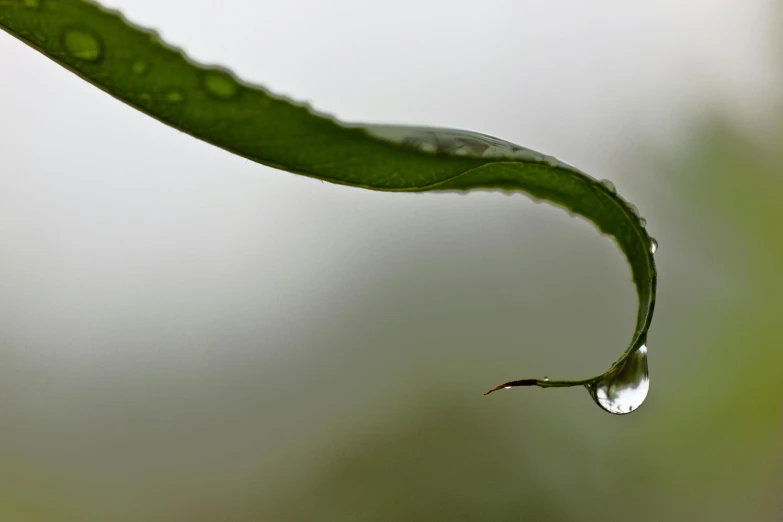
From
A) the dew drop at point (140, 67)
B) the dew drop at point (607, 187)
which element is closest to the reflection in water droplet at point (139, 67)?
the dew drop at point (140, 67)

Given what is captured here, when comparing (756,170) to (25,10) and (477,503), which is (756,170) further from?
(25,10)

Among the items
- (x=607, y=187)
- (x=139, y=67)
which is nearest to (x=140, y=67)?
(x=139, y=67)

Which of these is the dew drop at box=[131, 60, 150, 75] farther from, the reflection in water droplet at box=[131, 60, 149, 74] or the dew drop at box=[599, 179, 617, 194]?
the dew drop at box=[599, 179, 617, 194]

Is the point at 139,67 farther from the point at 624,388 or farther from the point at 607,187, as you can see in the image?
the point at 624,388

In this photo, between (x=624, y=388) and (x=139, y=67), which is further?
(x=624, y=388)

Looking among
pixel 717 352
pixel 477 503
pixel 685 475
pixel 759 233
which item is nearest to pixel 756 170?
pixel 759 233

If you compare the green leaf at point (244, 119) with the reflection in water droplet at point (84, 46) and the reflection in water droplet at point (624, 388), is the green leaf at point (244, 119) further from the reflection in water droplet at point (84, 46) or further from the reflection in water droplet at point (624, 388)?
the reflection in water droplet at point (624, 388)
